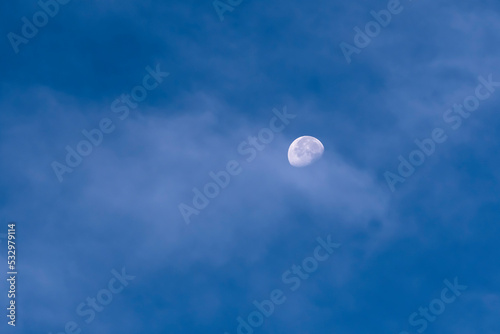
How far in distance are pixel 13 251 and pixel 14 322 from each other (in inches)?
348

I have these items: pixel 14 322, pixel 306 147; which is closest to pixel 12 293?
pixel 14 322

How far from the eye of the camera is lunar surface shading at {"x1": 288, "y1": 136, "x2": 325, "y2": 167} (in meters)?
138

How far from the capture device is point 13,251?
443 ft

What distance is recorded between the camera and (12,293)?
134 m

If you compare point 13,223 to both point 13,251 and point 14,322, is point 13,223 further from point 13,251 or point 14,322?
point 14,322

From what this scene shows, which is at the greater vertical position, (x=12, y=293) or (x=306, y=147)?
(x=306, y=147)

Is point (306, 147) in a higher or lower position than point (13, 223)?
higher

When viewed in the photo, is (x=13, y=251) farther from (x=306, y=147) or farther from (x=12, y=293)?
(x=306, y=147)

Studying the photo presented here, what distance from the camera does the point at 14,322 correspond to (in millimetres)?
133625

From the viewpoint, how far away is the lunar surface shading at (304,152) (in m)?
138

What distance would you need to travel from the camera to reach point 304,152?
138125mm

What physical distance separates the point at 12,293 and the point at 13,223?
899 centimetres

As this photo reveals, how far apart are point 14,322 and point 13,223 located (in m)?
12.5

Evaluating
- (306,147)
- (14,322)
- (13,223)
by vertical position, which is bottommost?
(14,322)
